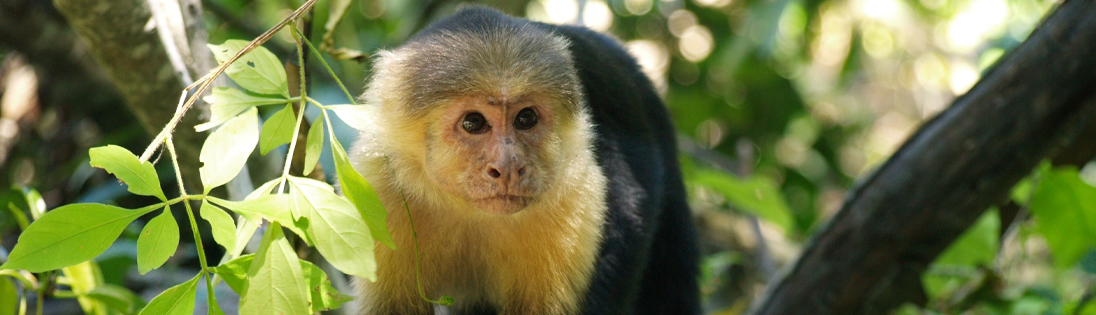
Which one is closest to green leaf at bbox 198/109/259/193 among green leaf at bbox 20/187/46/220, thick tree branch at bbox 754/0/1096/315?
green leaf at bbox 20/187/46/220

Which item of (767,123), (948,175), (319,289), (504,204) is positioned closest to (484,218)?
(504,204)

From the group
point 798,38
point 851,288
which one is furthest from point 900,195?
point 798,38

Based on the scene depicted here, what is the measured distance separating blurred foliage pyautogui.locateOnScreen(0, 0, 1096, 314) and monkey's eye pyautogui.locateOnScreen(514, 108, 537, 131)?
45 cm

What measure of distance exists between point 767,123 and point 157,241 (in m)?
4.83

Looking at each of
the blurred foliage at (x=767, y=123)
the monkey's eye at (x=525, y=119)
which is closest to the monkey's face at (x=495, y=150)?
the monkey's eye at (x=525, y=119)

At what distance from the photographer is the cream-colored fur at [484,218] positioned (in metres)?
2.22

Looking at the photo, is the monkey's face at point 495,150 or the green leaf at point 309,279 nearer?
the green leaf at point 309,279

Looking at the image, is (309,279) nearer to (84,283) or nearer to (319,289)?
(319,289)

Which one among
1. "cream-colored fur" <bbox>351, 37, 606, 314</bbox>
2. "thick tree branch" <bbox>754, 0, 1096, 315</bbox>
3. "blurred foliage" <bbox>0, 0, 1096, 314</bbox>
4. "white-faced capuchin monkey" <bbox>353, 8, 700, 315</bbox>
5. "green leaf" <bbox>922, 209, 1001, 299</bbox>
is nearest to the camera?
"white-faced capuchin monkey" <bbox>353, 8, 700, 315</bbox>

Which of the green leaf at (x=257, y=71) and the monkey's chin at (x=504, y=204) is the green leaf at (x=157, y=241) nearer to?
the green leaf at (x=257, y=71)

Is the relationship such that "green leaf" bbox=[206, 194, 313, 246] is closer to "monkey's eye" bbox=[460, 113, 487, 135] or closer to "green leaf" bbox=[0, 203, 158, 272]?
"green leaf" bbox=[0, 203, 158, 272]

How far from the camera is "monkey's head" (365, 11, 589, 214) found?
6.69ft

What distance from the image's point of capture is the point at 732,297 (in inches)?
217

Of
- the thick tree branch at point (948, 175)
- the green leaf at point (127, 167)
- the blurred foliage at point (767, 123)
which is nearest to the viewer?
the green leaf at point (127, 167)
